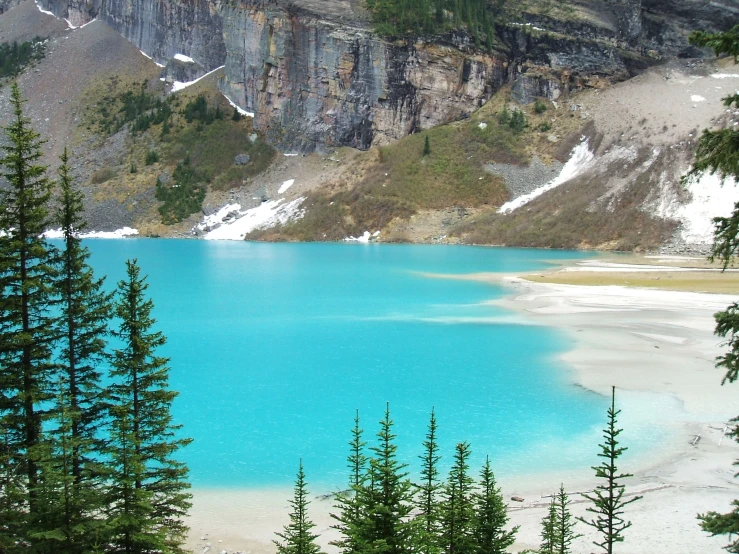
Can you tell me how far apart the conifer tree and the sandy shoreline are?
4728mm

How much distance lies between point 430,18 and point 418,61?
10008mm

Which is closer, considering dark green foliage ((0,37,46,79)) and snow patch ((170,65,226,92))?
snow patch ((170,65,226,92))

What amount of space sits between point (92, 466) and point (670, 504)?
14.0m

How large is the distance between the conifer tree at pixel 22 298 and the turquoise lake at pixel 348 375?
6916 millimetres

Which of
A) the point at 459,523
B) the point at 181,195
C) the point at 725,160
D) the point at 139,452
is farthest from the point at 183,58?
the point at 725,160

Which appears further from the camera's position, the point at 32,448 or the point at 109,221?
the point at 109,221

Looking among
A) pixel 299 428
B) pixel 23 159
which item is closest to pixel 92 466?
pixel 23 159

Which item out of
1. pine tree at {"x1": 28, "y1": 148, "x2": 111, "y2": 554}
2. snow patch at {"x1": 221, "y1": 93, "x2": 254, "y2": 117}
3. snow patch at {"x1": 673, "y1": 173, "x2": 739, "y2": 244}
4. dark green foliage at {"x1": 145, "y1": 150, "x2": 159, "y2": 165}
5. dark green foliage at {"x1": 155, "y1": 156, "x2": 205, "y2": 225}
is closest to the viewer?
pine tree at {"x1": 28, "y1": 148, "x2": 111, "y2": 554}

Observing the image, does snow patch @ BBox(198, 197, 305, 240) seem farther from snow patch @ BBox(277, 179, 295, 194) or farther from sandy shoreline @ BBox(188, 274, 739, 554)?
sandy shoreline @ BBox(188, 274, 739, 554)

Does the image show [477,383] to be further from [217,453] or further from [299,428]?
[217,453]

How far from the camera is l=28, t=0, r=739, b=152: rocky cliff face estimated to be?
447 ft

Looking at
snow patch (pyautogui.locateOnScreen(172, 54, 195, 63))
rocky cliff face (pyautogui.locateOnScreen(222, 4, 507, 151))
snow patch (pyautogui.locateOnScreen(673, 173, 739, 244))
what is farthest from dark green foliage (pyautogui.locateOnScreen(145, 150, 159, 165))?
snow patch (pyautogui.locateOnScreen(673, 173, 739, 244))

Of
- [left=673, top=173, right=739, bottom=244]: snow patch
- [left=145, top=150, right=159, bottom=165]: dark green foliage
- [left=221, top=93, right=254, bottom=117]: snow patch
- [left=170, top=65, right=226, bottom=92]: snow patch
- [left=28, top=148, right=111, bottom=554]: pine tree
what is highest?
[left=170, top=65, right=226, bottom=92]: snow patch

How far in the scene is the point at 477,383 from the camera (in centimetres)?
3119
